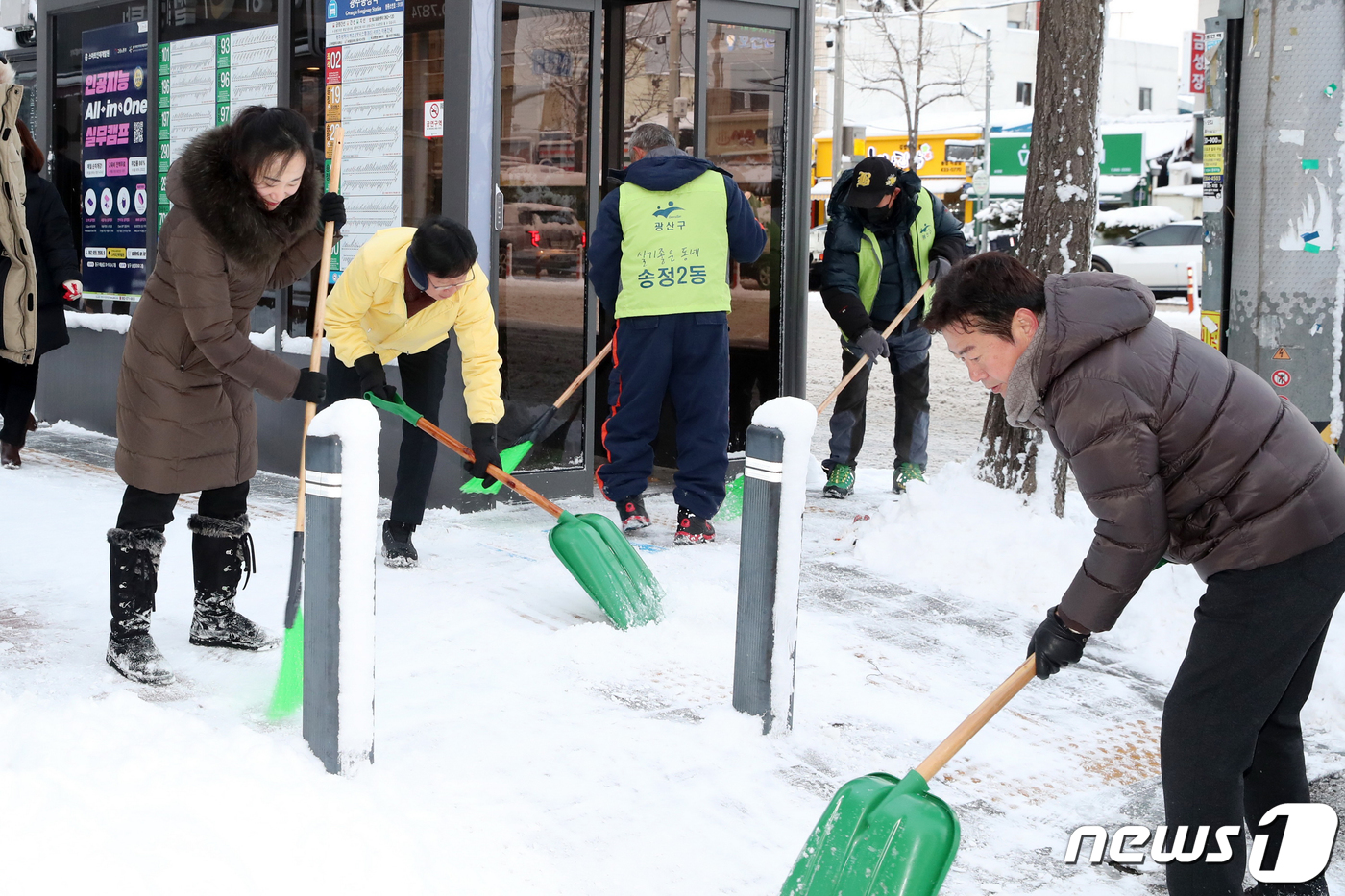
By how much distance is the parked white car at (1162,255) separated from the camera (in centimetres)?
2009

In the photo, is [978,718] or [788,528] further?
[788,528]

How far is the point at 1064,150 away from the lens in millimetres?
5727

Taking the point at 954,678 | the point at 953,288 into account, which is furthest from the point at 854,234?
the point at 953,288

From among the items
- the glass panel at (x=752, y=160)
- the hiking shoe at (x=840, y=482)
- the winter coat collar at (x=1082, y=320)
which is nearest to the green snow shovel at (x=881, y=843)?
the winter coat collar at (x=1082, y=320)

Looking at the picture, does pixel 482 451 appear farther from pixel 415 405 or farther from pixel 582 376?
pixel 582 376

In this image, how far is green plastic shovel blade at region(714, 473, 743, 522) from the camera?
21.4 ft

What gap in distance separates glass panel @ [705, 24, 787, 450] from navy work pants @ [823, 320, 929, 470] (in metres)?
0.51

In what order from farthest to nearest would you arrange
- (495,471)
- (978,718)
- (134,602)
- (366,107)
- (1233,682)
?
(366,107)
(495,471)
(134,602)
(978,718)
(1233,682)

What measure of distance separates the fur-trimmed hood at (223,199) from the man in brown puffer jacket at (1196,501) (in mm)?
2104

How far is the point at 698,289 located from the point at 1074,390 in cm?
355

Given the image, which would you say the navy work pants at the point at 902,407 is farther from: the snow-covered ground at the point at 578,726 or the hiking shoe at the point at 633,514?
the hiking shoe at the point at 633,514

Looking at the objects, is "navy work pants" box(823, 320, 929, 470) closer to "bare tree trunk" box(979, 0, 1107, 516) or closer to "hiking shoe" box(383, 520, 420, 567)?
"bare tree trunk" box(979, 0, 1107, 516)

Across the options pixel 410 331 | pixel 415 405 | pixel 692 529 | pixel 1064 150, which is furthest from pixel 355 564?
pixel 1064 150

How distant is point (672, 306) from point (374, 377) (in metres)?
1.47
